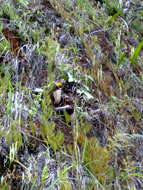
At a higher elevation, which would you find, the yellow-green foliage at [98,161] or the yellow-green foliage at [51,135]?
the yellow-green foliage at [51,135]

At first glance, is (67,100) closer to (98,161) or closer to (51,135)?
(51,135)

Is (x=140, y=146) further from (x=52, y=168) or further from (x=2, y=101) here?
(x=2, y=101)

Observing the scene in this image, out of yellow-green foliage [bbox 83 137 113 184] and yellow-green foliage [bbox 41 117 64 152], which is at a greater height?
yellow-green foliage [bbox 41 117 64 152]

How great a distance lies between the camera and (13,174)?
1.76m

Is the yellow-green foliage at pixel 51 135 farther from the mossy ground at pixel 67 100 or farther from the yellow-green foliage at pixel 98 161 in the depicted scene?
the yellow-green foliage at pixel 98 161

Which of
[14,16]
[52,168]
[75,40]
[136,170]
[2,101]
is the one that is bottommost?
[136,170]

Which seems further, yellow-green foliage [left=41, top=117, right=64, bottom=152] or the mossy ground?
yellow-green foliage [left=41, top=117, right=64, bottom=152]

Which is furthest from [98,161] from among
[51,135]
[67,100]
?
[67,100]

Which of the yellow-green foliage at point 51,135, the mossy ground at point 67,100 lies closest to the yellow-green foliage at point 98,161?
the mossy ground at point 67,100

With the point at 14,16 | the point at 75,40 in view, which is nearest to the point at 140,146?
the point at 75,40

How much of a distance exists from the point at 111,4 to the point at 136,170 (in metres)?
3.21

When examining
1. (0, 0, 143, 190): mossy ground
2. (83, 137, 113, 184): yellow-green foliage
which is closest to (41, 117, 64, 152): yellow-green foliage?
(0, 0, 143, 190): mossy ground

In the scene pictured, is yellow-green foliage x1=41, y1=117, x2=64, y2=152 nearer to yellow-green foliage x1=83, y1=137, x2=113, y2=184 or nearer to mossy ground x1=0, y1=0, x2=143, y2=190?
mossy ground x1=0, y1=0, x2=143, y2=190

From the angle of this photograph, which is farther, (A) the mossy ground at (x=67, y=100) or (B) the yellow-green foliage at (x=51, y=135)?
(B) the yellow-green foliage at (x=51, y=135)
